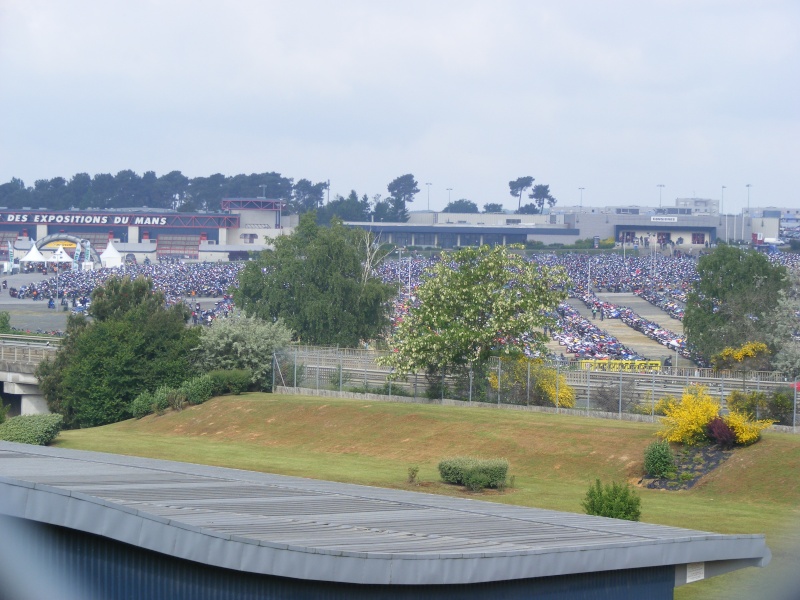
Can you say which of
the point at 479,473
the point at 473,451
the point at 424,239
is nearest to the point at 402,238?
the point at 424,239

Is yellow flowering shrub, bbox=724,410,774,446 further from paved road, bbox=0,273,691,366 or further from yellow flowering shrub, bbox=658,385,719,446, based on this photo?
paved road, bbox=0,273,691,366

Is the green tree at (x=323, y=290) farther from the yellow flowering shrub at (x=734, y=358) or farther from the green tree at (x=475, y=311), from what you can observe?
→ the yellow flowering shrub at (x=734, y=358)

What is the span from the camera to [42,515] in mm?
11289

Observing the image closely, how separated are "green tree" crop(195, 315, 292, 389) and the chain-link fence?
1.93 feet

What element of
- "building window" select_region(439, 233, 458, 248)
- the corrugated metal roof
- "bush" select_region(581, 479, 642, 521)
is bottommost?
"bush" select_region(581, 479, 642, 521)

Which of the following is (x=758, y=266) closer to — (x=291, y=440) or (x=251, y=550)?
(x=291, y=440)

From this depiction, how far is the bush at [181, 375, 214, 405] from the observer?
142 ft

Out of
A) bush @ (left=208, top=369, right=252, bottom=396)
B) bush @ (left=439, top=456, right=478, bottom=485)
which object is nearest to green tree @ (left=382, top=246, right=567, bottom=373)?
bush @ (left=208, top=369, right=252, bottom=396)

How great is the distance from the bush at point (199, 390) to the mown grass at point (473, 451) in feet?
2.93

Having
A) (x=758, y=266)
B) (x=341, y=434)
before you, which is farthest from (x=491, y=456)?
(x=758, y=266)

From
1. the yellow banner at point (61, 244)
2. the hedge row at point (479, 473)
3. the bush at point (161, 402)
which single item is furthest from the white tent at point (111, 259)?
the hedge row at point (479, 473)

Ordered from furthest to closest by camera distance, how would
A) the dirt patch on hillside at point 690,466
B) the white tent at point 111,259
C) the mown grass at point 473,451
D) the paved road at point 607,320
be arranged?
the white tent at point 111,259, the paved road at point 607,320, the dirt patch on hillside at point 690,466, the mown grass at point 473,451

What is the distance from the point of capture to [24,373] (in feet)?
168

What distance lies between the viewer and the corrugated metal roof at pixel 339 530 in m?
10.6
